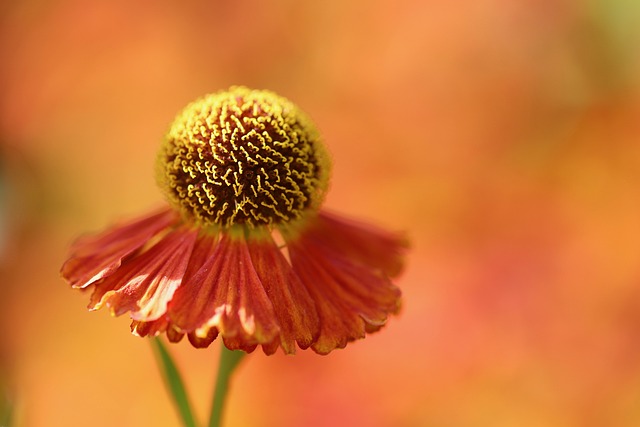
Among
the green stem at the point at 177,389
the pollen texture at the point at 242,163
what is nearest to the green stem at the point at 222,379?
the green stem at the point at 177,389

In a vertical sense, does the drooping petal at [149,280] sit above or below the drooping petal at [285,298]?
above

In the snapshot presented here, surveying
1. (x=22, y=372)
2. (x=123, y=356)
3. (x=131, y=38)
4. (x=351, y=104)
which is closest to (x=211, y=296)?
(x=123, y=356)

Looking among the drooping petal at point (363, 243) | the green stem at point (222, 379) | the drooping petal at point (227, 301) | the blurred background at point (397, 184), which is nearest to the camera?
the drooping petal at point (227, 301)

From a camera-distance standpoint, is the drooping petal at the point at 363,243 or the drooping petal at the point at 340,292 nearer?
the drooping petal at the point at 340,292

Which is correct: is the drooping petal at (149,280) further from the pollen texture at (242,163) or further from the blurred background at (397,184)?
the blurred background at (397,184)

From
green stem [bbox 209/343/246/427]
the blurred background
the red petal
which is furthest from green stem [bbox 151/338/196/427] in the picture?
the blurred background

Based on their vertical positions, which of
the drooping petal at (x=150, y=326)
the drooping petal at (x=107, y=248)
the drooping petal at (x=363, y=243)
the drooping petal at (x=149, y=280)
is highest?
the drooping petal at (x=107, y=248)
